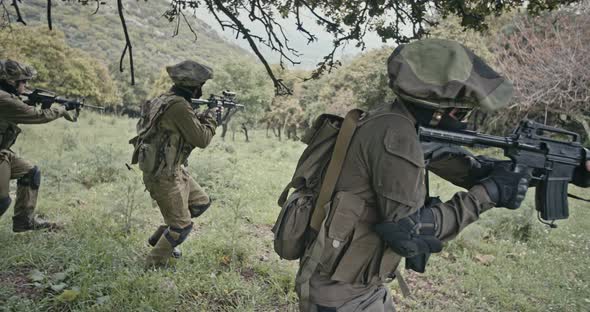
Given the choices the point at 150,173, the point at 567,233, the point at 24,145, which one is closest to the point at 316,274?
the point at 150,173

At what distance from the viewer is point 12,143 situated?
4.27m

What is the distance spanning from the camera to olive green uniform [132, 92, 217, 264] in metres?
3.59

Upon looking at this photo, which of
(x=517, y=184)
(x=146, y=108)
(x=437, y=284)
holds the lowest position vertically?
(x=437, y=284)

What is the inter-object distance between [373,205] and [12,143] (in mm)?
4160

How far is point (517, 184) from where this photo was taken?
2.01 metres

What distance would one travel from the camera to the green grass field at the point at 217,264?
3387mm

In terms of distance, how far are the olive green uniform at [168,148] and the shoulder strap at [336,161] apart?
2.03m

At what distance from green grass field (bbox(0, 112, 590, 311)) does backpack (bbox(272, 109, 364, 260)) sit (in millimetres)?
1584

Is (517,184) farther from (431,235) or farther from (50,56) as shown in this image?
(50,56)

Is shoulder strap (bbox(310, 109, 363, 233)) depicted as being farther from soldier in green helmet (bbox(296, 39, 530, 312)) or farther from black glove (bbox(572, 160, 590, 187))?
black glove (bbox(572, 160, 590, 187))

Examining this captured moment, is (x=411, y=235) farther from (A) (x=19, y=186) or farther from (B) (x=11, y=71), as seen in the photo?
(A) (x=19, y=186)

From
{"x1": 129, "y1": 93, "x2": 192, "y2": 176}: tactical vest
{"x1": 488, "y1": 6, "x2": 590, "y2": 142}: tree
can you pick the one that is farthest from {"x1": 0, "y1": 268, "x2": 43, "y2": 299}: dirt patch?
{"x1": 488, "y1": 6, "x2": 590, "y2": 142}: tree

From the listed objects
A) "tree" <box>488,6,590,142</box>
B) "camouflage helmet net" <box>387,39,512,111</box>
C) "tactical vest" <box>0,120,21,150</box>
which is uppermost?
"tree" <box>488,6,590,142</box>

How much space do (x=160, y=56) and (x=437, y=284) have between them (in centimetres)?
8578
